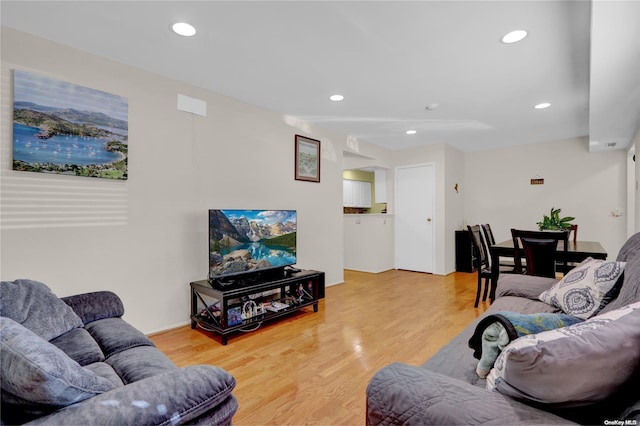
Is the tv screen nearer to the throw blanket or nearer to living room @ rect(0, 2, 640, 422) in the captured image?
living room @ rect(0, 2, 640, 422)

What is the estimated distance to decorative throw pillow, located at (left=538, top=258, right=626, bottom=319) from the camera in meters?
1.59

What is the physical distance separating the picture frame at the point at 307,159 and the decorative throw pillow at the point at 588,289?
298cm

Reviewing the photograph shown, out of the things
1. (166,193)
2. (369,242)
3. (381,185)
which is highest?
(381,185)

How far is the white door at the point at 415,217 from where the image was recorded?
570cm

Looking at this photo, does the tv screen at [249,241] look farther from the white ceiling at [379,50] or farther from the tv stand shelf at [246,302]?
the white ceiling at [379,50]

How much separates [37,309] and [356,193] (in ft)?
23.6

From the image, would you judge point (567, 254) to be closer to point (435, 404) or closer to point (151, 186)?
point (435, 404)

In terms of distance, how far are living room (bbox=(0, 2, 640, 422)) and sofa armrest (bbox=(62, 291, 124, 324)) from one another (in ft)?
1.83

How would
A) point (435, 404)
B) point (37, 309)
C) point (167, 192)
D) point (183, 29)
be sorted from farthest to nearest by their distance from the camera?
point (167, 192) → point (183, 29) → point (37, 309) → point (435, 404)

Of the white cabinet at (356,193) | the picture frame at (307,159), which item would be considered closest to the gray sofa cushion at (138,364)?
the picture frame at (307,159)

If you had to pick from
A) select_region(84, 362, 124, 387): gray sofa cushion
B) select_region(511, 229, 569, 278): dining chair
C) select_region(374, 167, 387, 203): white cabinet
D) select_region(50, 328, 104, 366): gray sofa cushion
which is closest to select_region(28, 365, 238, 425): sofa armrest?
select_region(84, 362, 124, 387): gray sofa cushion

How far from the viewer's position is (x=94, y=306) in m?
1.97

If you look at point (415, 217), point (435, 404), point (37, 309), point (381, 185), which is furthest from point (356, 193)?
point (435, 404)

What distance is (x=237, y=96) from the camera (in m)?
3.39
